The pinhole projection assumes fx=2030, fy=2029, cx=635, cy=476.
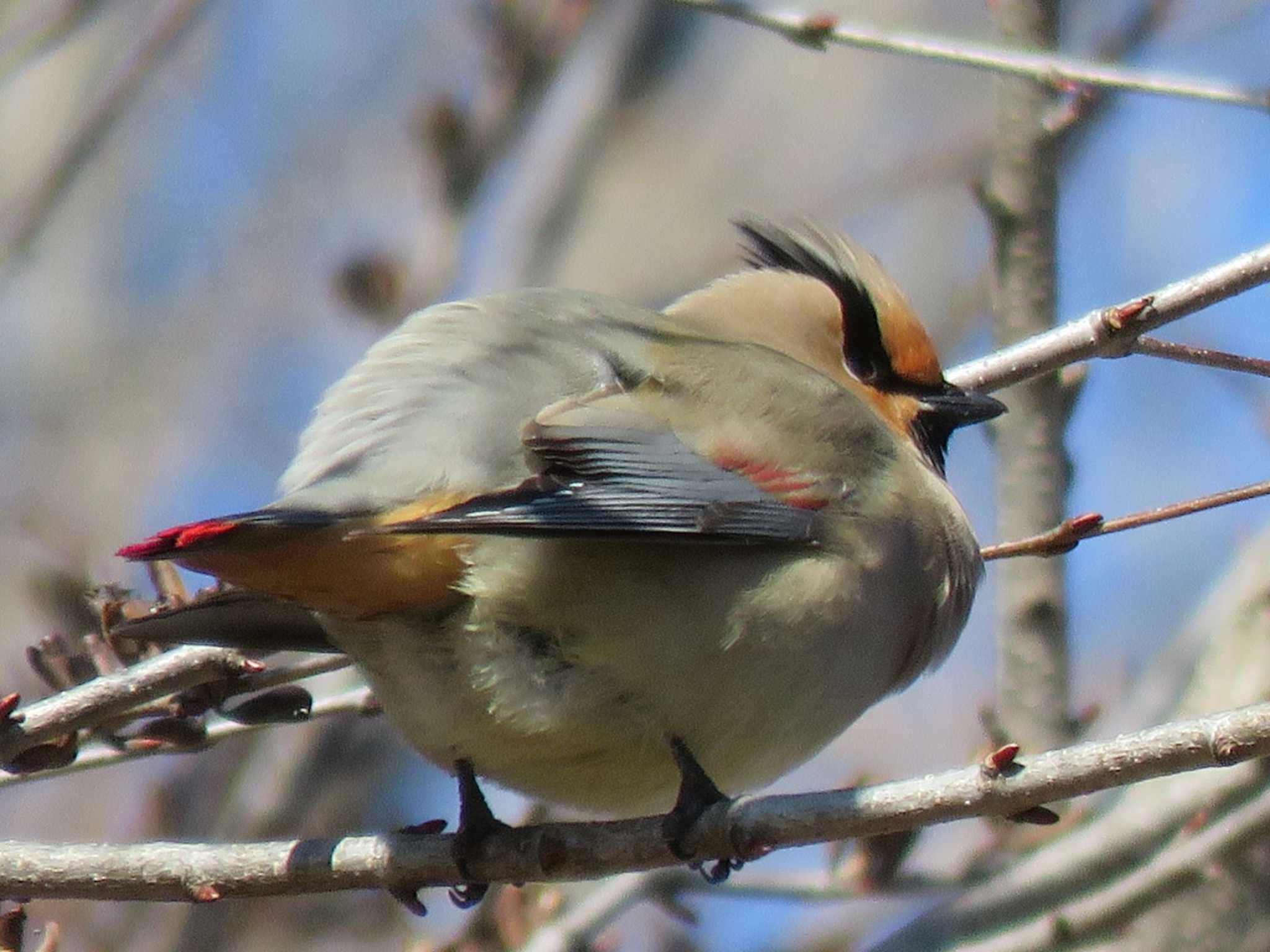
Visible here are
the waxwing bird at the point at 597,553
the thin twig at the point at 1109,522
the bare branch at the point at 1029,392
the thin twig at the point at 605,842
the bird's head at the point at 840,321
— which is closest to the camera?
the thin twig at the point at 605,842

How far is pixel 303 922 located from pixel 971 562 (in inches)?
108

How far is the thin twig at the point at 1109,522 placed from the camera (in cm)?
318

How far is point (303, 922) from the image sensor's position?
597cm

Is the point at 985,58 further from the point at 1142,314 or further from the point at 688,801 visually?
the point at 688,801

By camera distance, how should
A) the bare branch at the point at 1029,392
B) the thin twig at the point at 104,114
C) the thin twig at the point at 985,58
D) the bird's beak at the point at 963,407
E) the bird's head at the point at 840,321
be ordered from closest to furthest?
the thin twig at the point at 985,58 < the bird's beak at the point at 963,407 < the bird's head at the point at 840,321 < the bare branch at the point at 1029,392 < the thin twig at the point at 104,114

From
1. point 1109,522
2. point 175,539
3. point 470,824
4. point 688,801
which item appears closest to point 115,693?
point 175,539

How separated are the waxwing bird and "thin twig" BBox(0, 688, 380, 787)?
19 centimetres

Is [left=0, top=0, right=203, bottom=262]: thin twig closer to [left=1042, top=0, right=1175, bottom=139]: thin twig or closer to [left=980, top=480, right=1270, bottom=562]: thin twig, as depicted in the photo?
[left=1042, top=0, right=1175, bottom=139]: thin twig

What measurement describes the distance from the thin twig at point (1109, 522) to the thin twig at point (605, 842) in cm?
52

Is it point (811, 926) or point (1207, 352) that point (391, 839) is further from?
point (811, 926)

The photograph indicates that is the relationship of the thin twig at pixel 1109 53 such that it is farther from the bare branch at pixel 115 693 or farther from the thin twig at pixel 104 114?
the bare branch at pixel 115 693

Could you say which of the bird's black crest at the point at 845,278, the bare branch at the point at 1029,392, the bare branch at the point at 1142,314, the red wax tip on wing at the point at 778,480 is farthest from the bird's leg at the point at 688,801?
the bare branch at the point at 1029,392

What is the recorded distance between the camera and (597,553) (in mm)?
→ 3445

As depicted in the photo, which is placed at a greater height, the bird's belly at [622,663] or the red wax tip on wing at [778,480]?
the red wax tip on wing at [778,480]
